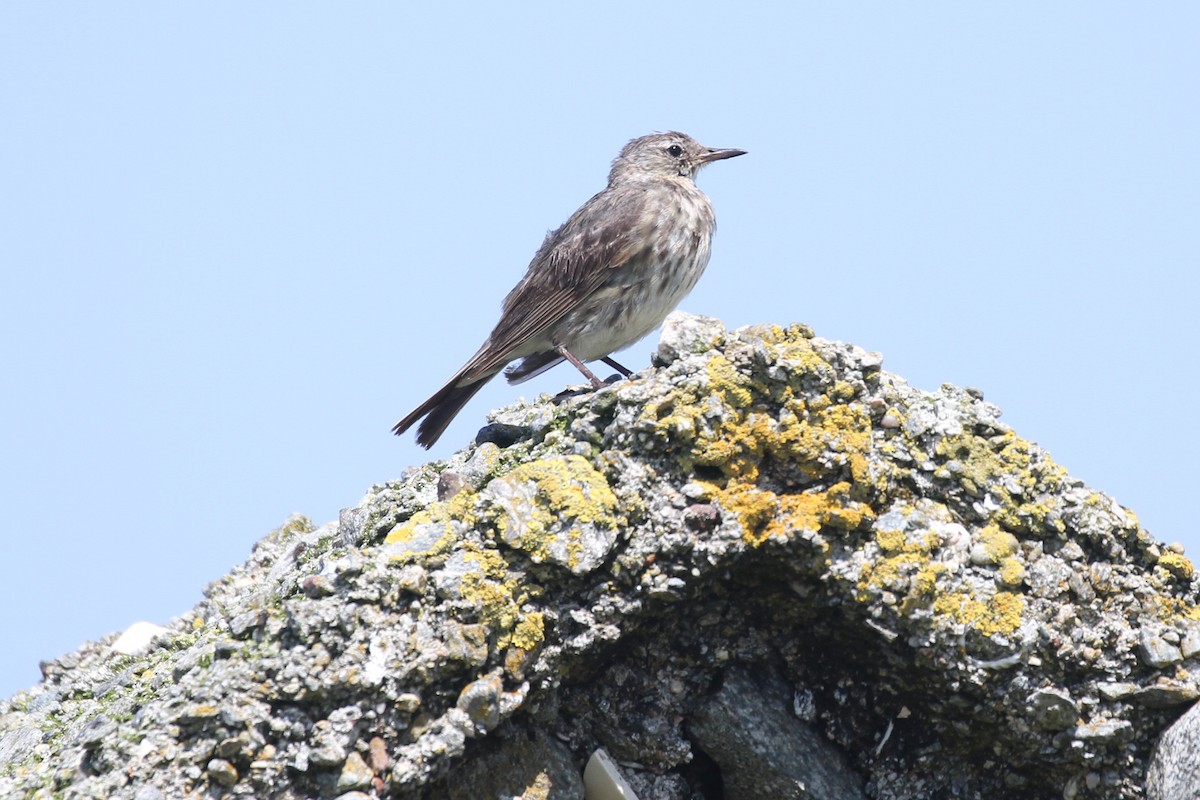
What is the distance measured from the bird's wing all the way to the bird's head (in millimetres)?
1149

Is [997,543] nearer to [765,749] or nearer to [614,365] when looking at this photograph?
[765,749]

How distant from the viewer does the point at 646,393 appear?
4.10 m

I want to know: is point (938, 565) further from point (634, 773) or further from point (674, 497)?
point (634, 773)

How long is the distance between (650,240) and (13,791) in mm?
4546

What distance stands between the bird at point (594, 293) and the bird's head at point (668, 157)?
1061 mm

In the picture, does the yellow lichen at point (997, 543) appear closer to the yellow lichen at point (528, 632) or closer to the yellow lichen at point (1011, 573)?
the yellow lichen at point (1011, 573)

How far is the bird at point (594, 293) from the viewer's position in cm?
700

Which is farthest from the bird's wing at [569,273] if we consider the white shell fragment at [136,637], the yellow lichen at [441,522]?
the yellow lichen at [441,522]

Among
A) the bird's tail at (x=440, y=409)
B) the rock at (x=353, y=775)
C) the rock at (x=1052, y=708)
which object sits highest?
Answer: the bird's tail at (x=440, y=409)

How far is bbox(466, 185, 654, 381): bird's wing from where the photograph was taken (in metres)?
7.04

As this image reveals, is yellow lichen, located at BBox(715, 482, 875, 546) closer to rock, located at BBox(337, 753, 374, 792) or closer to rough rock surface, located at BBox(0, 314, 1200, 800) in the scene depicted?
rough rock surface, located at BBox(0, 314, 1200, 800)

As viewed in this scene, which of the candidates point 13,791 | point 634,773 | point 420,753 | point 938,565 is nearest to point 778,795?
point 634,773

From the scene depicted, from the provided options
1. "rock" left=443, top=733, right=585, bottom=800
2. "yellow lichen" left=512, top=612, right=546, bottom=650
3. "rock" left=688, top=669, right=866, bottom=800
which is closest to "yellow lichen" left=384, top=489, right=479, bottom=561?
"yellow lichen" left=512, top=612, right=546, bottom=650

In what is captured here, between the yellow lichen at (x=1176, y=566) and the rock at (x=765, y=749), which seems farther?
the yellow lichen at (x=1176, y=566)
